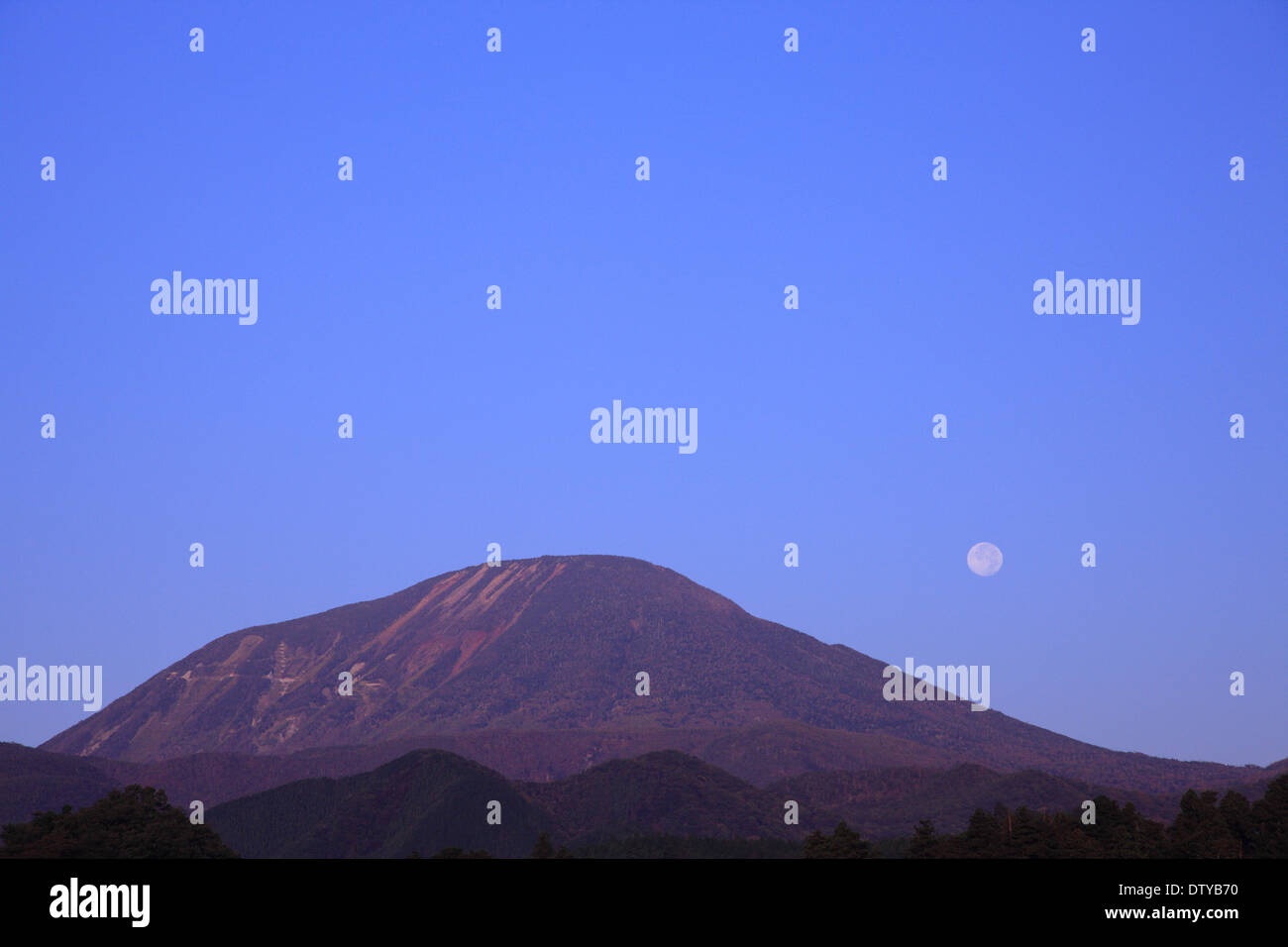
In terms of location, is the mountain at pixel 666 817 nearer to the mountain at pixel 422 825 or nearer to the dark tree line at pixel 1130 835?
the mountain at pixel 422 825

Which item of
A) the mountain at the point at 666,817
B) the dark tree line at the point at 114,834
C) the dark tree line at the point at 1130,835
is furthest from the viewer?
the mountain at the point at 666,817

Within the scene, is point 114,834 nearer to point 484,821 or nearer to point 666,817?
point 484,821

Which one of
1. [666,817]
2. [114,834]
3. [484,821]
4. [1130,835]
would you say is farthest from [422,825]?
[1130,835]

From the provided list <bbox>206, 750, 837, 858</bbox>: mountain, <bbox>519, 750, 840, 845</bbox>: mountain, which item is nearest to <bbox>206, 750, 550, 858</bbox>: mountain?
<bbox>206, 750, 837, 858</bbox>: mountain

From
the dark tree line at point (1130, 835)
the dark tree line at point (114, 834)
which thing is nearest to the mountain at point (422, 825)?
the dark tree line at point (114, 834)

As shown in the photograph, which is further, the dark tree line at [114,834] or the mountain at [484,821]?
the mountain at [484,821]

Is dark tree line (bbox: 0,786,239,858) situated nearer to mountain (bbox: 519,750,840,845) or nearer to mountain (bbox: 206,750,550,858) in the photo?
mountain (bbox: 206,750,550,858)

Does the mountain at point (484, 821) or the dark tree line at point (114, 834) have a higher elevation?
the dark tree line at point (114, 834)
